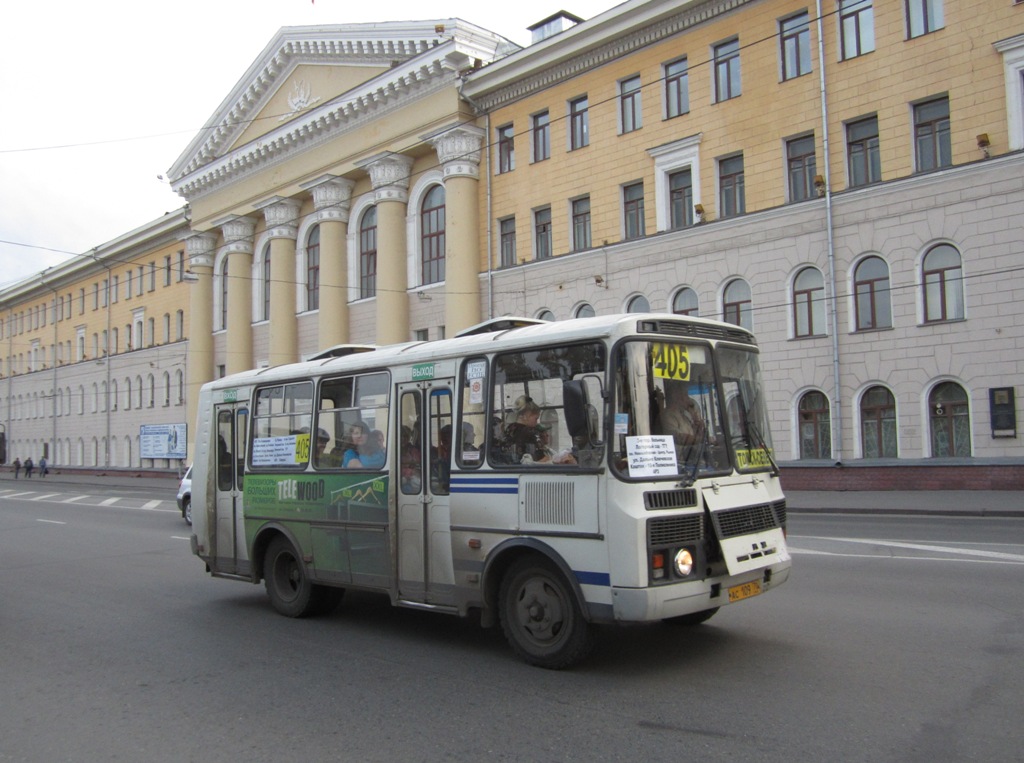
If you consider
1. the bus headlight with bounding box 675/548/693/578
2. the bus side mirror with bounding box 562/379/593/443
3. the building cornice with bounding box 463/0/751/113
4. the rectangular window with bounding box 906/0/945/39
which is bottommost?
the bus headlight with bounding box 675/548/693/578

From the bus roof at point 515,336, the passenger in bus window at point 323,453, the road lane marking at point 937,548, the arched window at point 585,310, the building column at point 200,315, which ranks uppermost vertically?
the building column at point 200,315

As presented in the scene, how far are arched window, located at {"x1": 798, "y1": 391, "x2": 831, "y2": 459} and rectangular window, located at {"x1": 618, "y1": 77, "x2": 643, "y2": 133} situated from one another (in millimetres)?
10451

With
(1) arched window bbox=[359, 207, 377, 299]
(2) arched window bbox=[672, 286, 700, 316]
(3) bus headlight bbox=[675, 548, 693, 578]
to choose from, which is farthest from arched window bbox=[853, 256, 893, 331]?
(1) arched window bbox=[359, 207, 377, 299]

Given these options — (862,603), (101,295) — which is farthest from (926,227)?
(101,295)

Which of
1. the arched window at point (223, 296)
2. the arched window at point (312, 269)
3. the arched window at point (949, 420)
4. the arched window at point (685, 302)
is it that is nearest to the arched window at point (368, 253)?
the arched window at point (312, 269)

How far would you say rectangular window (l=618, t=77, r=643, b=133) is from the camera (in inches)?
1196

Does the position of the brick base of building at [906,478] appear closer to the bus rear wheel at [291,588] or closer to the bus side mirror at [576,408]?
the bus rear wheel at [291,588]

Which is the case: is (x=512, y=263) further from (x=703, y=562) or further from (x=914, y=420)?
(x=703, y=562)

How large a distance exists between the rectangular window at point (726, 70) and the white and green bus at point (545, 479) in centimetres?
2195

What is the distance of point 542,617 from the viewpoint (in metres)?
7.04

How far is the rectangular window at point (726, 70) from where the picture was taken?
2797 cm

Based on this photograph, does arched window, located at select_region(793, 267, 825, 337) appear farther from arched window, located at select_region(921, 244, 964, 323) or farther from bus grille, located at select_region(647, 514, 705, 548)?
bus grille, located at select_region(647, 514, 705, 548)

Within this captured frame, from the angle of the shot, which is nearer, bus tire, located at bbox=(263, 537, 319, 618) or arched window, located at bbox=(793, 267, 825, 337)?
bus tire, located at bbox=(263, 537, 319, 618)

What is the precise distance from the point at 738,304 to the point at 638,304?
3.57 meters
